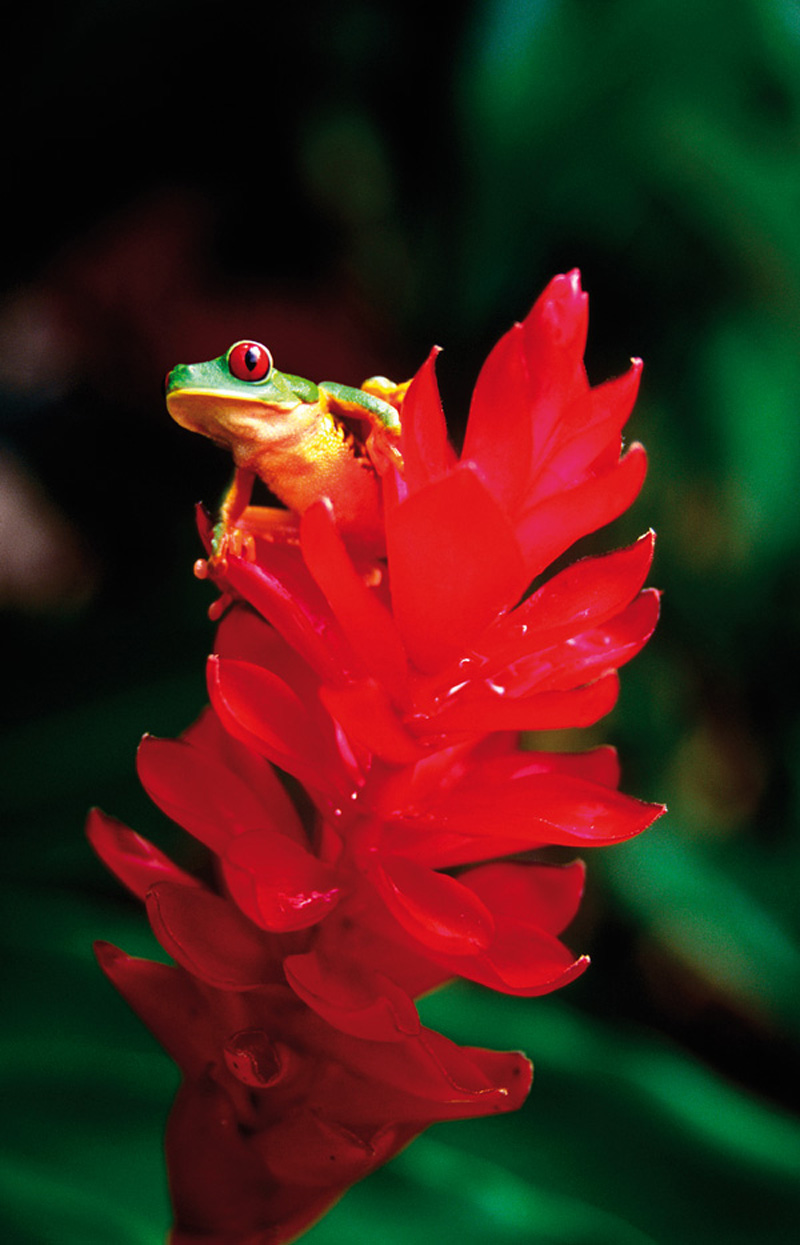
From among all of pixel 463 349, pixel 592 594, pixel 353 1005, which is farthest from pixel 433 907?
pixel 463 349

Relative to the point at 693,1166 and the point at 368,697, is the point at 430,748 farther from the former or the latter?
the point at 693,1166

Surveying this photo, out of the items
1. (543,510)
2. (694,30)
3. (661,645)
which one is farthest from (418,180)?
(543,510)

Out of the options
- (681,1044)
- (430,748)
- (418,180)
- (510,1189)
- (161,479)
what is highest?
(418,180)

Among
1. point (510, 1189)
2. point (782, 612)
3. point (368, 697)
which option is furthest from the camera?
point (782, 612)

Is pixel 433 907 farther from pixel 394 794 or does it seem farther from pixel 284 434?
pixel 284 434

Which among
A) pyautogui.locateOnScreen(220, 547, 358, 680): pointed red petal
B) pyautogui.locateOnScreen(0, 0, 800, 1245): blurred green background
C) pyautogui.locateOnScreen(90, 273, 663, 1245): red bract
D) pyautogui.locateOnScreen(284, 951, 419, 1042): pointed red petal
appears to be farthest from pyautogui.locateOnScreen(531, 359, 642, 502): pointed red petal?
pyautogui.locateOnScreen(0, 0, 800, 1245): blurred green background

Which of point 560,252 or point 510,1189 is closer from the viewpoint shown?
point 510,1189

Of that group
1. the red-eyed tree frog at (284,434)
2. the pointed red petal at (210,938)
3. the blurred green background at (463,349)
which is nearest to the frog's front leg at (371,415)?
the red-eyed tree frog at (284,434)

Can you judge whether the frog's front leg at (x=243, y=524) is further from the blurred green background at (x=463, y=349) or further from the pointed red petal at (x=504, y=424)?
the blurred green background at (x=463, y=349)
